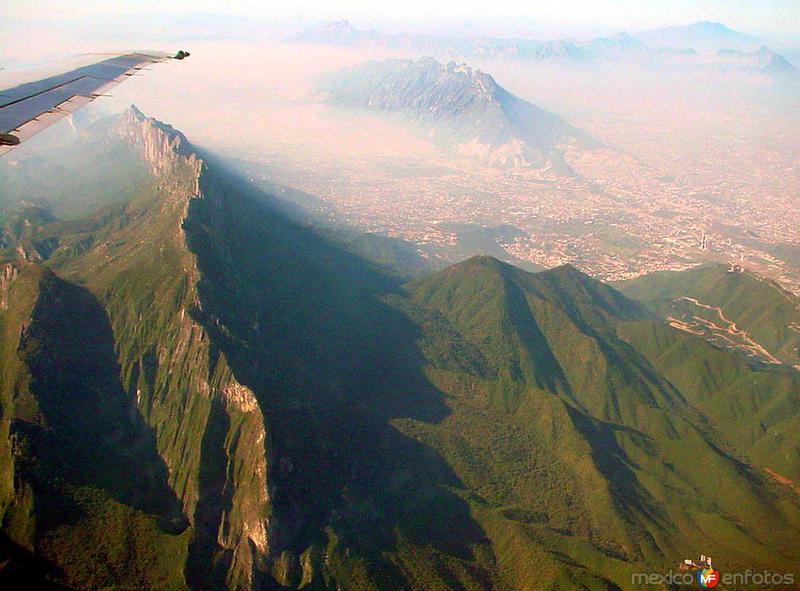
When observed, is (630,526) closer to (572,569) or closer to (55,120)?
(572,569)

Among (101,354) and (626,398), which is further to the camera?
(626,398)

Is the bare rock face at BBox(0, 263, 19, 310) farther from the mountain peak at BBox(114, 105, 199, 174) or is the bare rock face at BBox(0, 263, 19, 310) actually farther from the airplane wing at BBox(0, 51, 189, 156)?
the airplane wing at BBox(0, 51, 189, 156)

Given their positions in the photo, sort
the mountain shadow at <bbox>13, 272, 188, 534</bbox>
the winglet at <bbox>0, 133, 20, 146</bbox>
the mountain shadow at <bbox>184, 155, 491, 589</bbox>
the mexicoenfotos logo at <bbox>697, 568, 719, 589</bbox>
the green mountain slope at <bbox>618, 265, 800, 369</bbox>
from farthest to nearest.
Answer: the green mountain slope at <bbox>618, 265, 800, 369</bbox> → the mountain shadow at <bbox>184, 155, 491, 589</bbox> → the mexicoenfotos logo at <bbox>697, 568, 719, 589</bbox> → the mountain shadow at <bbox>13, 272, 188, 534</bbox> → the winglet at <bbox>0, 133, 20, 146</bbox>

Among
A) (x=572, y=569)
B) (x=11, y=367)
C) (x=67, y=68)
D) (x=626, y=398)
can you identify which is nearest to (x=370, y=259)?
(x=626, y=398)

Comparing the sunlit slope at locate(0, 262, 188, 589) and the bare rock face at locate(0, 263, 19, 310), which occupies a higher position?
the bare rock face at locate(0, 263, 19, 310)

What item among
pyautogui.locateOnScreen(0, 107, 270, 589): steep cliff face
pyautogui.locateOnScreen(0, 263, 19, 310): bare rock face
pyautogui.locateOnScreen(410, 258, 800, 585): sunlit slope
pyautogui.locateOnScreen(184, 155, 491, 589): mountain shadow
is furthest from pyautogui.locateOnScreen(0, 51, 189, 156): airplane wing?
pyautogui.locateOnScreen(410, 258, 800, 585): sunlit slope

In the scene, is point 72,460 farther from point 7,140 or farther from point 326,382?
point 7,140
